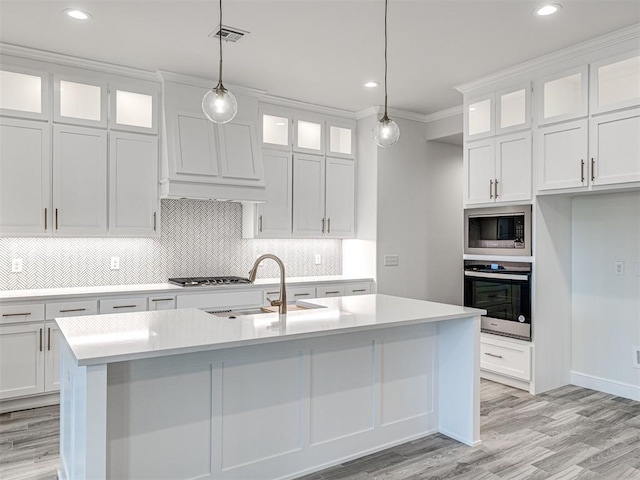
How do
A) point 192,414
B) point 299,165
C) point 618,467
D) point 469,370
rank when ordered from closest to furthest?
point 192,414, point 618,467, point 469,370, point 299,165

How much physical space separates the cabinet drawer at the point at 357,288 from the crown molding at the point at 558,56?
231 cm

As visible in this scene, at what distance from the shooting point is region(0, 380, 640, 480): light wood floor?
2621 mm

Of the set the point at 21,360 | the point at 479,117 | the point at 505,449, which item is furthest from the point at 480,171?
the point at 21,360

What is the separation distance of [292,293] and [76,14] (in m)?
3.00

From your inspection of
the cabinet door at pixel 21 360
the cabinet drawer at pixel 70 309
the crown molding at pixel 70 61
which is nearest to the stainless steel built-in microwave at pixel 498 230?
the crown molding at pixel 70 61

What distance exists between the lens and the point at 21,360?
3562mm

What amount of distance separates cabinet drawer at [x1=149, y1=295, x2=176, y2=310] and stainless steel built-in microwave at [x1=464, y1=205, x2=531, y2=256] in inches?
111

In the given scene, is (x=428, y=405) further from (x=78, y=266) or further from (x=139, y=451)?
(x=78, y=266)

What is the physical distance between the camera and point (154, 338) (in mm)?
2053

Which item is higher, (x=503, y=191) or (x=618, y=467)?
(x=503, y=191)

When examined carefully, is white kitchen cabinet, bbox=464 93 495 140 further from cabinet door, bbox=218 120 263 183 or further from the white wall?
cabinet door, bbox=218 120 263 183

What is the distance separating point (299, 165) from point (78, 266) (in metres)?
2.45

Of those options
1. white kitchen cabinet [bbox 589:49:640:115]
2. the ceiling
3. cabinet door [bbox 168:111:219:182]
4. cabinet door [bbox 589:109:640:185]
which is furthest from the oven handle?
cabinet door [bbox 168:111:219:182]

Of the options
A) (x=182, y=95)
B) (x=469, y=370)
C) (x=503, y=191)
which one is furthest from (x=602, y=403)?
(x=182, y=95)
